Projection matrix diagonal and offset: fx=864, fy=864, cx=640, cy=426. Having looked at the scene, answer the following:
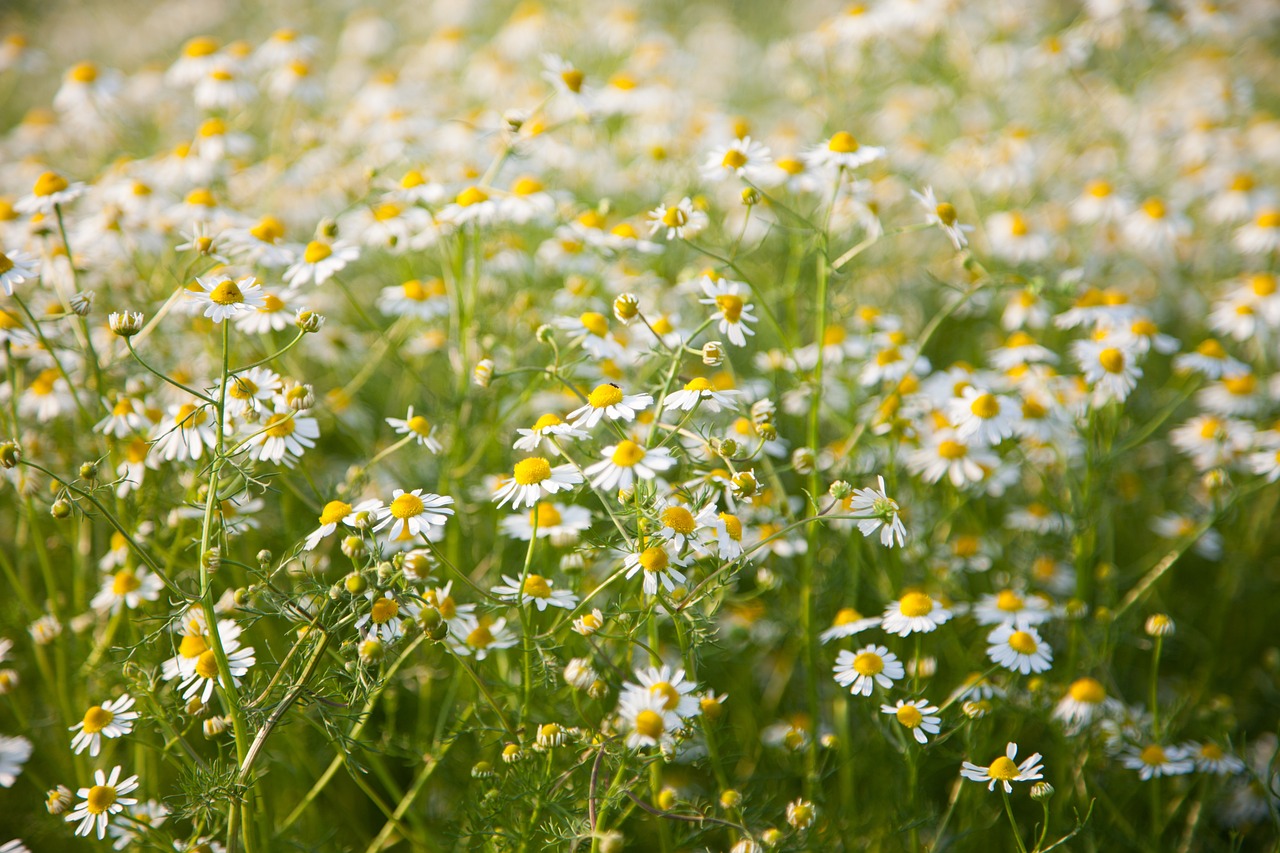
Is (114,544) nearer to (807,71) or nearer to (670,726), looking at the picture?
(670,726)

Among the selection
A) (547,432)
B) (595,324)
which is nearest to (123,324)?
(547,432)

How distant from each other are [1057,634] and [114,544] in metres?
3.17

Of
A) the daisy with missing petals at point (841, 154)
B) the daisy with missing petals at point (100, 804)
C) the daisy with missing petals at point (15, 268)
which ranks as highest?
the daisy with missing petals at point (15, 268)

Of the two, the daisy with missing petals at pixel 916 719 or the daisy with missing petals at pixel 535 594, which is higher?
the daisy with missing petals at pixel 535 594

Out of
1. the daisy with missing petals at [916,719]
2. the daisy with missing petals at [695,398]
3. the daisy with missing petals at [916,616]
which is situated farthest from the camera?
the daisy with missing petals at [916,616]

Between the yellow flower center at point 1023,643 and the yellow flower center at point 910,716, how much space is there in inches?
16.9

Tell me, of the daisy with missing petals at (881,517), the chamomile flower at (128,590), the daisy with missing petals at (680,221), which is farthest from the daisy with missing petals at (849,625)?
the chamomile flower at (128,590)

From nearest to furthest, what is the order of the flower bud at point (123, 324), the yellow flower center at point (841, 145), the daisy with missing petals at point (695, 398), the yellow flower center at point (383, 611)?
the yellow flower center at point (383, 611) < the flower bud at point (123, 324) < the daisy with missing petals at point (695, 398) < the yellow flower center at point (841, 145)

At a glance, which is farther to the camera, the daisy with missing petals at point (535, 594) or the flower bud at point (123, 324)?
the daisy with missing petals at point (535, 594)

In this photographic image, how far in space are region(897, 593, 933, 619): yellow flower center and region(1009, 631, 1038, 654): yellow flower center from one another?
11.3 inches

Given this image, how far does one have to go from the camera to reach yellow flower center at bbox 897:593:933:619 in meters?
2.34

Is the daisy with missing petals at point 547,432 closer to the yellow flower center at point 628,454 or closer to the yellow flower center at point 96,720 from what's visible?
the yellow flower center at point 628,454

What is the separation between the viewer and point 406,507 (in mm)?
2027

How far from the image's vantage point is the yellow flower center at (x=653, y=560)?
187cm
